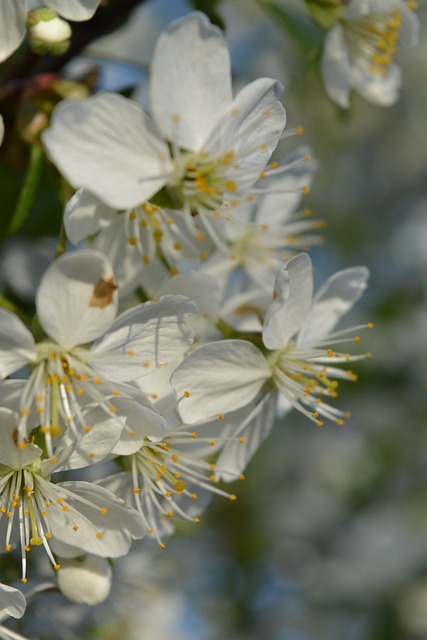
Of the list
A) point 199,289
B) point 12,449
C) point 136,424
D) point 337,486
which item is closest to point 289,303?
point 199,289

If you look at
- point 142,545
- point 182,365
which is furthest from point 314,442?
point 182,365

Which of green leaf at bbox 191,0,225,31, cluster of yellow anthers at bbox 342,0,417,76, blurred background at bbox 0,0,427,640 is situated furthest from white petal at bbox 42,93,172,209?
blurred background at bbox 0,0,427,640

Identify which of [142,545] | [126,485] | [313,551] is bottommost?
[313,551]

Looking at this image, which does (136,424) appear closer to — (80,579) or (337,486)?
(80,579)

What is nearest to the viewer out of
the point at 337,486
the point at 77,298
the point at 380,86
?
the point at 77,298

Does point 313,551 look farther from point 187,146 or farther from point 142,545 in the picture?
point 187,146

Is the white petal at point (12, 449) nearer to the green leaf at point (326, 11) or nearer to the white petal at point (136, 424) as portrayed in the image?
the white petal at point (136, 424)
